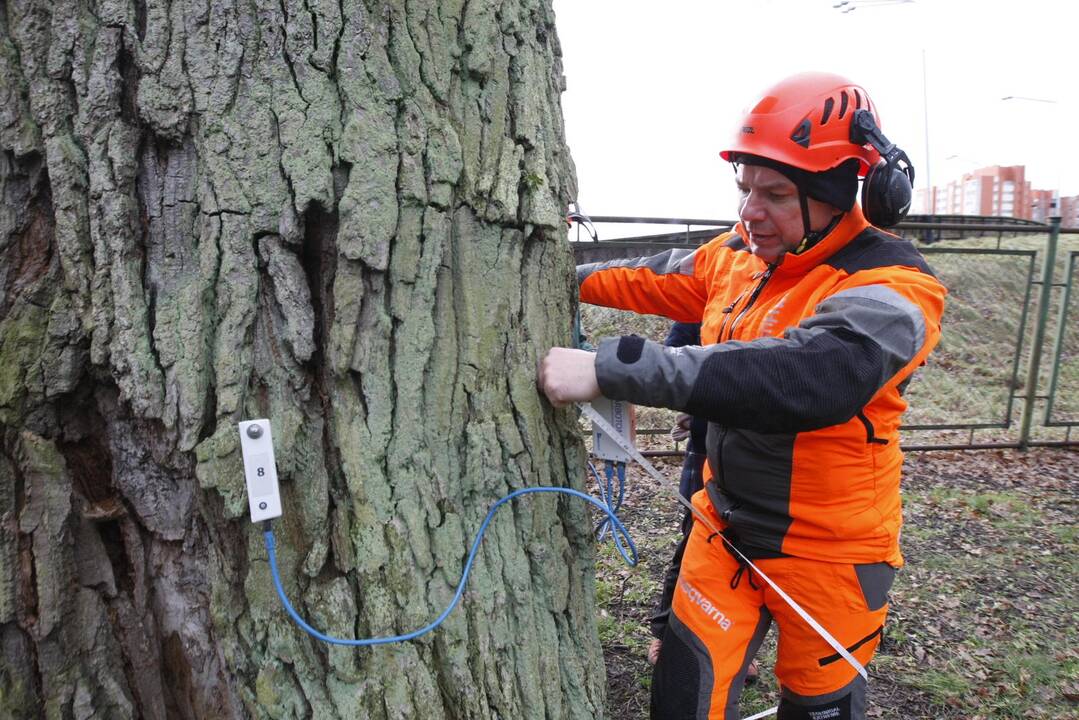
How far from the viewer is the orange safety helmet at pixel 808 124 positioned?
1.88m

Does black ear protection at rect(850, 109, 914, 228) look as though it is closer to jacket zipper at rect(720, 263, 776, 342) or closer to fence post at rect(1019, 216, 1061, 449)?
jacket zipper at rect(720, 263, 776, 342)

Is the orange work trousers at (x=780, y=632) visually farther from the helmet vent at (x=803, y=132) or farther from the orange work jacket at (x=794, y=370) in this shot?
the helmet vent at (x=803, y=132)

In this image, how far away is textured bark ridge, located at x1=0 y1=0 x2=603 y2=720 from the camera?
1406 millimetres

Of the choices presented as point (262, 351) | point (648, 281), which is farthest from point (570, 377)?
point (648, 281)

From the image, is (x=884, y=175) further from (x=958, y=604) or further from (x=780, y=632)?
Answer: (x=958, y=604)

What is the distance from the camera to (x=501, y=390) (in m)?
Answer: 1.59

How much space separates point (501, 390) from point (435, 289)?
28 cm

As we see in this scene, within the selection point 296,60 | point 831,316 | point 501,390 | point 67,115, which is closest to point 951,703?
point 831,316

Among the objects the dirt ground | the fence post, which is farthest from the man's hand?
the fence post

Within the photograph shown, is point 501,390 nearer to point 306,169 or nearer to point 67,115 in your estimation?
point 306,169

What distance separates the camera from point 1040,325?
20.0ft

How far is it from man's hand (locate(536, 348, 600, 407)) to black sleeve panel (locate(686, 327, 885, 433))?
0.24 meters

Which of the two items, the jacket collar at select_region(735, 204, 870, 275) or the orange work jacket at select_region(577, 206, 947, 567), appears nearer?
the orange work jacket at select_region(577, 206, 947, 567)

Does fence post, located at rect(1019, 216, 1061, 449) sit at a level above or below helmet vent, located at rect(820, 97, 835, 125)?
below
